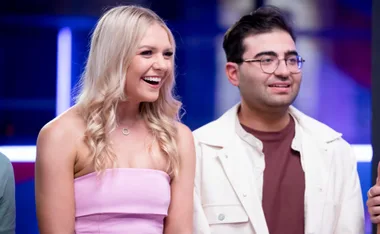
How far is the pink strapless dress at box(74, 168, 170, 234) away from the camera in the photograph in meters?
2.32

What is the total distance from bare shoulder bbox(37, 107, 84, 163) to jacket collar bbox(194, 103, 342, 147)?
0.68m

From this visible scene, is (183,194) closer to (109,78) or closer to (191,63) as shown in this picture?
(109,78)

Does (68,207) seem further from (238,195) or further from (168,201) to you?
(238,195)

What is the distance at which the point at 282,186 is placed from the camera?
280 cm

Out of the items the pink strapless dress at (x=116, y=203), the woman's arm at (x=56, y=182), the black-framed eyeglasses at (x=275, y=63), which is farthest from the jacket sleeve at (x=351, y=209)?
the woman's arm at (x=56, y=182)

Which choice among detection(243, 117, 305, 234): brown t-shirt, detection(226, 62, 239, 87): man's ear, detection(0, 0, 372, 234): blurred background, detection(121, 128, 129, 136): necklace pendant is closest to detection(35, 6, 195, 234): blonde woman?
detection(121, 128, 129, 136): necklace pendant

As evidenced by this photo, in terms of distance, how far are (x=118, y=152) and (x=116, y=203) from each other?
178mm

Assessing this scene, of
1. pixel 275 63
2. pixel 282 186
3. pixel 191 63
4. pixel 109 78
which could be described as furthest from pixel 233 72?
pixel 191 63

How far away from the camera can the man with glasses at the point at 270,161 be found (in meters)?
2.75

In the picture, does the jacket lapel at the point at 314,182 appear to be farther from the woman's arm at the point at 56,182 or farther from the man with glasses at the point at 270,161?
the woman's arm at the point at 56,182

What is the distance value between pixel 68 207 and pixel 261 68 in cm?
100

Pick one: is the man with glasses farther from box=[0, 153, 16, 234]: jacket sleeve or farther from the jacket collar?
box=[0, 153, 16, 234]: jacket sleeve

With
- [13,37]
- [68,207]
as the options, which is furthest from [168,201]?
[13,37]

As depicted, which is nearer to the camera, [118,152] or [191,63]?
[118,152]
